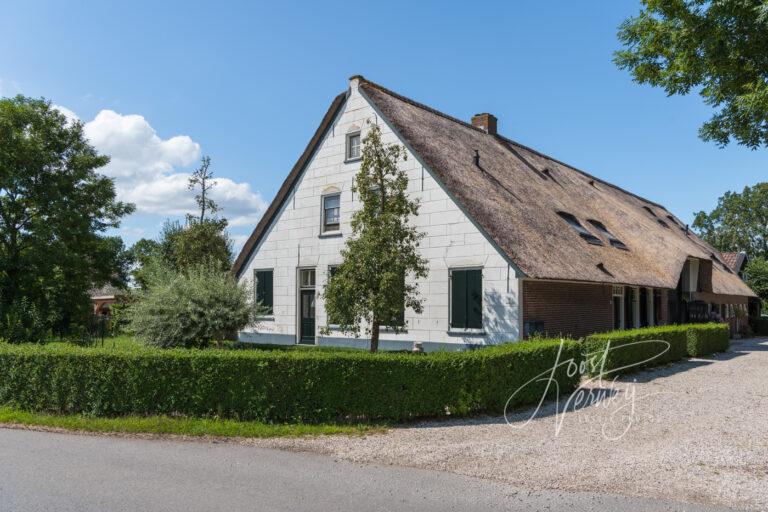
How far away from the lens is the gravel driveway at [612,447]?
6309 mm

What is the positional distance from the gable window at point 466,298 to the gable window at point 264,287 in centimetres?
750

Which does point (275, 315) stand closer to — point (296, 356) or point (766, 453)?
point (296, 356)

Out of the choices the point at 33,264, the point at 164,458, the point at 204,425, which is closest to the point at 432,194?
the point at 204,425

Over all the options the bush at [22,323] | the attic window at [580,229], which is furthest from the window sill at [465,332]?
the bush at [22,323]

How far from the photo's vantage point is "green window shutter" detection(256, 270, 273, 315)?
20.1 meters

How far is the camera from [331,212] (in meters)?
18.9

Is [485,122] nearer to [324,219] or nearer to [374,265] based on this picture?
[324,219]

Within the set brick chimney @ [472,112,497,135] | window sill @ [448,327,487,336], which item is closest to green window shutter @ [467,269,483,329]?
window sill @ [448,327,487,336]

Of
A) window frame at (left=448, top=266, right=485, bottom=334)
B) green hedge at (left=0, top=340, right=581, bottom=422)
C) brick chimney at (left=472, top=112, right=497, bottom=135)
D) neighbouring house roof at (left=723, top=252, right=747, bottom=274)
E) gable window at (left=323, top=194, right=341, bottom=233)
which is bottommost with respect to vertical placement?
green hedge at (left=0, top=340, right=581, bottom=422)

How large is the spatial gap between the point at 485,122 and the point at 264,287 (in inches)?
443

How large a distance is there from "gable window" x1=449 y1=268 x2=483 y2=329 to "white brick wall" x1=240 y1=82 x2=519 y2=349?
0.19 meters

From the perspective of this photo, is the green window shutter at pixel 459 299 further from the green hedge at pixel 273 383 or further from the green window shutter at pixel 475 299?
the green hedge at pixel 273 383

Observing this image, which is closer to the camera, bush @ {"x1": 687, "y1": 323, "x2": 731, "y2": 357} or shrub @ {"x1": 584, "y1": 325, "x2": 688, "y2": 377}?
shrub @ {"x1": 584, "y1": 325, "x2": 688, "y2": 377}

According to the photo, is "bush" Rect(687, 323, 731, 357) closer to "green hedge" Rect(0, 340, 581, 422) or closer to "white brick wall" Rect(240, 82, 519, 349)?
"white brick wall" Rect(240, 82, 519, 349)
